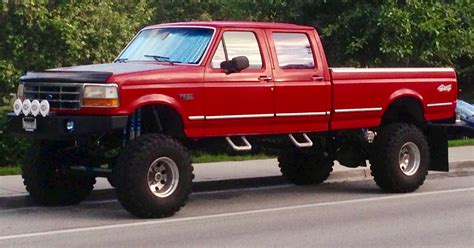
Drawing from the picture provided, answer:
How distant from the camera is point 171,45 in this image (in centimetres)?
1302

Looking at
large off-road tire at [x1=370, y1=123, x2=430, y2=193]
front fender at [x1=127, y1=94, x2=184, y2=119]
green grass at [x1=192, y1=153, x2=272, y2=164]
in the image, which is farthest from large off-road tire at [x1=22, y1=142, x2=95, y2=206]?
green grass at [x1=192, y1=153, x2=272, y2=164]

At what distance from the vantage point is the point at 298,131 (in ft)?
43.8

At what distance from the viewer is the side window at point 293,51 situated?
13375 millimetres

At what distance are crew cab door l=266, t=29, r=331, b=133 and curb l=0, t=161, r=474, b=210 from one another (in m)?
2.23

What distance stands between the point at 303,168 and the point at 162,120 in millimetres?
3841

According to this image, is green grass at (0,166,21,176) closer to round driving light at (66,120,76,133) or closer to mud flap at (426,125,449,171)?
round driving light at (66,120,76,133)

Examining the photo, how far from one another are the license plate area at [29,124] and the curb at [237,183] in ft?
4.50

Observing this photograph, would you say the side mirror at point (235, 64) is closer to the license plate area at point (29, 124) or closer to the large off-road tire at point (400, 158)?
the license plate area at point (29, 124)

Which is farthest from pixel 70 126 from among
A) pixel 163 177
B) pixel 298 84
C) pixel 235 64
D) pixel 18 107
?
pixel 298 84

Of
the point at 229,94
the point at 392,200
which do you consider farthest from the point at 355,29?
the point at 229,94

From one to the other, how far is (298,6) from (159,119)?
10.5 metres

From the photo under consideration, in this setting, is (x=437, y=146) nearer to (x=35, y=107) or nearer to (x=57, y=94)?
(x=57, y=94)

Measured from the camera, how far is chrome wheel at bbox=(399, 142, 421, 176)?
14.6 metres

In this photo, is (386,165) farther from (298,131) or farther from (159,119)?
(159,119)
